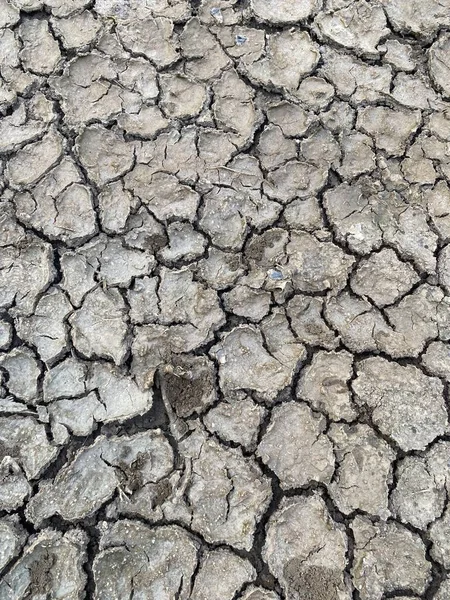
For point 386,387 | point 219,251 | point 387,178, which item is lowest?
point 386,387

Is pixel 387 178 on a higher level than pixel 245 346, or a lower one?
higher

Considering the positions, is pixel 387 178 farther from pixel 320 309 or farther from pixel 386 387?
pixel 386 387

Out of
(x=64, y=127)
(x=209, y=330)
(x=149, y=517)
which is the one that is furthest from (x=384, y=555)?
(x=64, y=127)

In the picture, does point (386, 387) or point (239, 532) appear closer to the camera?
point (239, 532)

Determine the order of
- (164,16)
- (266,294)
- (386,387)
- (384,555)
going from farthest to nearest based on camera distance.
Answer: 1. (164,16)
2. (266,294)
3. (386,387)
4. (384,555)

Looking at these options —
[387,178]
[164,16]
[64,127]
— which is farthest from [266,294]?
[164,16]

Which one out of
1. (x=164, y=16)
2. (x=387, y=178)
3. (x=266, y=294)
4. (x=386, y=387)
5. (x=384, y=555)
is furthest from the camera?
(x=164, y=16)
